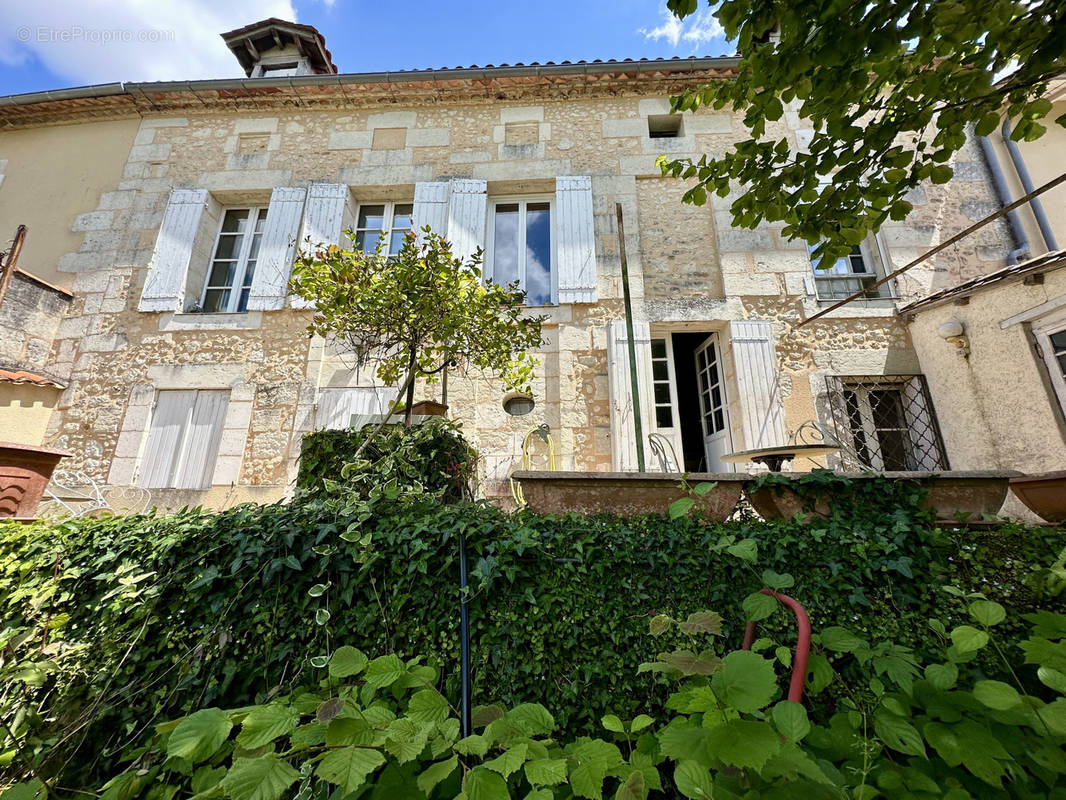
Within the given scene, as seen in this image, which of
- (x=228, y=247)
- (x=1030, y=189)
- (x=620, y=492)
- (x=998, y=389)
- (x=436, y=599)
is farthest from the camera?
(x=228, y=247)

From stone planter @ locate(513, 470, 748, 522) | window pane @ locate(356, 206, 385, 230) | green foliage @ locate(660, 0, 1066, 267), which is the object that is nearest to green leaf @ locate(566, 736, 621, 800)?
stone planter @ locate(513, 470, 748, 522)

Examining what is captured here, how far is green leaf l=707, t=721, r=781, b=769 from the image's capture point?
84 cm

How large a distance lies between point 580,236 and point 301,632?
16.9 ft

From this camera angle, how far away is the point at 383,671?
4.09 ft

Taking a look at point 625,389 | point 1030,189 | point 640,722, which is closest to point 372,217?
point 625,389

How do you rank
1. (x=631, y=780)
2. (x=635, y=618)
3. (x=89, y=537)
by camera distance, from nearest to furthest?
1. (x=631, y=780)
2. (x=635, y=618)
3. (x=89, y=537)

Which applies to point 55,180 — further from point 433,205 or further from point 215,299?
point 433,205

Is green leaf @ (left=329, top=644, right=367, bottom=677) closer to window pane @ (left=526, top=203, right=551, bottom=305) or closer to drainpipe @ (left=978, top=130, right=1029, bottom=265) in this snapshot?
window pane @ (left=526, top=203, right=551, bottom=305)

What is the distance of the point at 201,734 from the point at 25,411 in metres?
6.41

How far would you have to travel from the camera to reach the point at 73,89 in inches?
251

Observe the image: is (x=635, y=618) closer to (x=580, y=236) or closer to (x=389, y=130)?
(x=580, y=236)

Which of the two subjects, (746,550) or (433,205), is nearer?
(746,550)

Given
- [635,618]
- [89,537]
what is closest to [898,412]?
[635,618]

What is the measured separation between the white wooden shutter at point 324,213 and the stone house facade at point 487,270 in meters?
0.03
